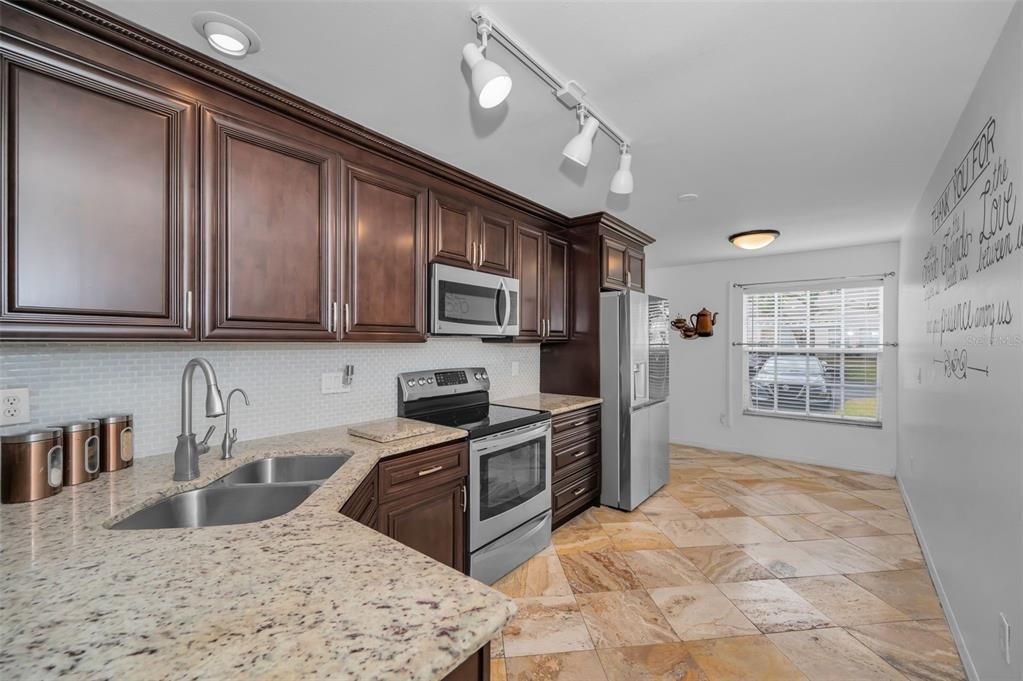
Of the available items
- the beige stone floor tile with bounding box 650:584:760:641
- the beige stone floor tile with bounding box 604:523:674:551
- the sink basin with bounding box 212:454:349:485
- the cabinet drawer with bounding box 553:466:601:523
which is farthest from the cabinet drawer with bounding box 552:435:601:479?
the sink basin with bounding box 212:454:349:485

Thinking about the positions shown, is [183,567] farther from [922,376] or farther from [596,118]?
[922,376]

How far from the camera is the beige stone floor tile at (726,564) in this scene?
8.25ft

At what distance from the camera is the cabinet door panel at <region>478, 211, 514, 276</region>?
2.82 m

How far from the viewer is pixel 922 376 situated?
110 inches

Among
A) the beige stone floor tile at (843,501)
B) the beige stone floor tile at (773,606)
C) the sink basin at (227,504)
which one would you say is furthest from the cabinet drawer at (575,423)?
the beige stone floor tile at (843,501)

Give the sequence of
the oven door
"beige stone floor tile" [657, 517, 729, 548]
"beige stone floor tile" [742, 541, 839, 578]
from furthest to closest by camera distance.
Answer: "beige stone floor tile" [657, 517, 729, 548]
"beige stone floor tile" [742, 541, 839, 578]
the oven door

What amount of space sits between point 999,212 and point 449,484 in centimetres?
238

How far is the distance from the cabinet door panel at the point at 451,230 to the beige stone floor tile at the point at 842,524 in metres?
3.19

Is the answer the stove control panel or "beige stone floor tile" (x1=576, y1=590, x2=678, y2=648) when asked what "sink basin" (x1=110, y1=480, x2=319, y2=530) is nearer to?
the stove control panel

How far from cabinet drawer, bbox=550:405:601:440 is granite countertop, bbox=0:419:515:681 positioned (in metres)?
2.06

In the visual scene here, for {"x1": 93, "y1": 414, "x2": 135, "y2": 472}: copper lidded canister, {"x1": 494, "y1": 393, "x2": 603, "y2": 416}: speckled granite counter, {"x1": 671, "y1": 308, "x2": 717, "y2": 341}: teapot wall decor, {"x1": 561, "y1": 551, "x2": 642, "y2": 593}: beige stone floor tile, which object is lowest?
{"x1": 561, "y1": 551, "x2": 642, "y2": 593}: beige stone floor tile

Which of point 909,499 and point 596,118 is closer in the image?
point 596,118

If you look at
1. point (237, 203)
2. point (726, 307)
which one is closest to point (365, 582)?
point (237, 203)

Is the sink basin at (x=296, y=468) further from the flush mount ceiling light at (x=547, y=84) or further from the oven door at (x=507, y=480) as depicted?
the flush mount ceiling light at (x=547, y=84)
